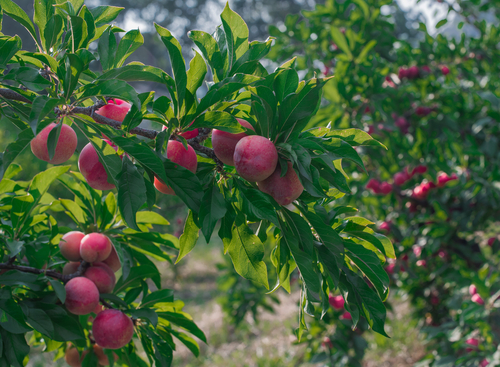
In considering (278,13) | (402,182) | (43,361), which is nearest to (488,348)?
(402,182)

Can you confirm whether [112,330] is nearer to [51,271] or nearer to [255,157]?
[51,271]

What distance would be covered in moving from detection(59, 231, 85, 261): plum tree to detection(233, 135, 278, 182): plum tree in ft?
2.25

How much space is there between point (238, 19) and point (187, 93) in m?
0.19

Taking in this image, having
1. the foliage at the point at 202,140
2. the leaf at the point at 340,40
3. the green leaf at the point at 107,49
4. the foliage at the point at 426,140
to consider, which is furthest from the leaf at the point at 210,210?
the leaf at the point at 340,40

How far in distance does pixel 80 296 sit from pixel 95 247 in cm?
16

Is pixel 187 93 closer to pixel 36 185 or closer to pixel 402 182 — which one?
pixel 36 185

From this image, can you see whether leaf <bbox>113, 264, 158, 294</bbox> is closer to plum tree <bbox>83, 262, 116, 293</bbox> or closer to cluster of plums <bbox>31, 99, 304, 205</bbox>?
plum tree <bbox>83, 262, 116, 293</bbox>

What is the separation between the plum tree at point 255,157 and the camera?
2.08 ft

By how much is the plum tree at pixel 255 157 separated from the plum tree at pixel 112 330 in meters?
0.60

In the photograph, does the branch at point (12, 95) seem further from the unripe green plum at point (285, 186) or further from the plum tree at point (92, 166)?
the unripe green plum at point (285, 186)

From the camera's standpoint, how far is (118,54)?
787 millimetres

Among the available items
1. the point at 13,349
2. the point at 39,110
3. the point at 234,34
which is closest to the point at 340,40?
the point at 234,34

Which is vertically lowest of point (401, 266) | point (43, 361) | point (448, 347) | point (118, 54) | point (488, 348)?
point (43, 361)

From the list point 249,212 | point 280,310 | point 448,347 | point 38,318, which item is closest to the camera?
point 249,212
